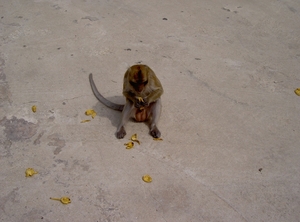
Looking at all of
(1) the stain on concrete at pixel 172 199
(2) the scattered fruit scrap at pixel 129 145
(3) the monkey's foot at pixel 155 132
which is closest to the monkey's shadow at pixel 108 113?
(2) the scattered fruit scrap at pixel 129 145

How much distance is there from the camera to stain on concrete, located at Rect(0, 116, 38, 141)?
15.0ft

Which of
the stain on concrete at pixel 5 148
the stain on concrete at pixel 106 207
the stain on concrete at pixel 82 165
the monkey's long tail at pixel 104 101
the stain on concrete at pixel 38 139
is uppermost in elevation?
the monkey's long tail at pixel 104 101

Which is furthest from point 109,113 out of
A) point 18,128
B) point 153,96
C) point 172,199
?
point 172,199

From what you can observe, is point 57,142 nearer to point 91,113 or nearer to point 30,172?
point 30,172

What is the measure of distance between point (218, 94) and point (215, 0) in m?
3.58

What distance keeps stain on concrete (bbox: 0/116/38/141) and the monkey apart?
1.19m

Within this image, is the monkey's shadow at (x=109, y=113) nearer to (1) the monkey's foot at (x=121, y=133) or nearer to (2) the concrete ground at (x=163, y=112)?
(2) the concrete ground at (x=163, y=112)

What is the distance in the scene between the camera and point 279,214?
3.76 metres

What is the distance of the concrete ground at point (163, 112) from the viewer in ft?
A: 12.7

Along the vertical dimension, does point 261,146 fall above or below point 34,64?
above

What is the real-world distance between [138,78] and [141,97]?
0.40 metres

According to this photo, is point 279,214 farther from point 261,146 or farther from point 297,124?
point 297,124

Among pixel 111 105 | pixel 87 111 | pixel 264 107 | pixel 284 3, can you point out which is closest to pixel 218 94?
Result: pixel 264 107

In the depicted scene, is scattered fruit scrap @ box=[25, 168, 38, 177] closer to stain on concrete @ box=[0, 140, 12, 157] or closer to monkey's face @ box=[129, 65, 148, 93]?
stain on concrete @ box=[0, 140, 12, 157]
